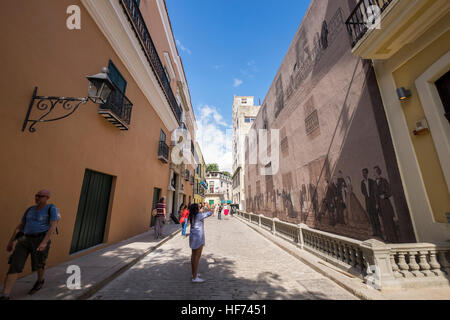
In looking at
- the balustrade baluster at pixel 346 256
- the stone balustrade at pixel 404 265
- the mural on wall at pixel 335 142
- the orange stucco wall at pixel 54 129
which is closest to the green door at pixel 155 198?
the orange stucco wall at pixel 54 129

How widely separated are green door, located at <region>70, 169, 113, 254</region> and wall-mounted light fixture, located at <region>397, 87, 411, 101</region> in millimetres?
9179

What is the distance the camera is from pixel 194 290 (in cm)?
344

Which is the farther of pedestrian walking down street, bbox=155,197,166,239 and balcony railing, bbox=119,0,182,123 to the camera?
pedestrian walking down street, bbox=155,197,166,239

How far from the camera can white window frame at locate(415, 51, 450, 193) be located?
3750mm

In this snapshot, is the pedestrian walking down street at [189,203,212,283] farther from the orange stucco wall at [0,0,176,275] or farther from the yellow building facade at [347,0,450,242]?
the yellow building facade at [347,0,450,242]

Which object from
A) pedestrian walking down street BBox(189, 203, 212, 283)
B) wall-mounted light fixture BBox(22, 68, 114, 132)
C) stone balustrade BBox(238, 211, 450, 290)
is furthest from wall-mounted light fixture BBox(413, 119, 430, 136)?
wall-mounted light fixture BBox(22, 68, 114, 132)

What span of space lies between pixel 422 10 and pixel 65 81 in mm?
8429

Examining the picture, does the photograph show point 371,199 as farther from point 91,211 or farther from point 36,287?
point 91,211

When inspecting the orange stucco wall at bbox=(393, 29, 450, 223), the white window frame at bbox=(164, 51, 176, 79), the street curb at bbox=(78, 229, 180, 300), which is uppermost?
the white window frame at bbox=(164, 51, 176, 79)

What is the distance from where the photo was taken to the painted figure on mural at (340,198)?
6.84 metres

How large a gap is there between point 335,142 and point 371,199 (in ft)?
8.77

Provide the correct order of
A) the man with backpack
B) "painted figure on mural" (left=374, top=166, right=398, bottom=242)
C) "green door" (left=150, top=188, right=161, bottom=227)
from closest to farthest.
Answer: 1. the man with backpack
2. "painted figure on mural" (left=374, top=166, right=398, bottom=242)
3. "green door" (left=150, top=188, right=161, bottom=227)

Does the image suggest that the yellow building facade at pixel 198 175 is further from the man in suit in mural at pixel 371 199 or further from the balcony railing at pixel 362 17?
the balcony railing at pixel 362 17

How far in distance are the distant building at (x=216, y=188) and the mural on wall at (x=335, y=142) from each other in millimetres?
44066
